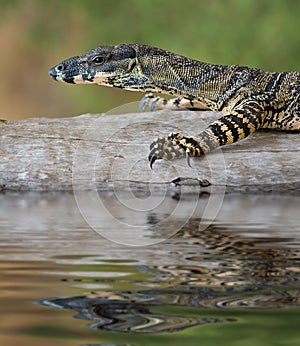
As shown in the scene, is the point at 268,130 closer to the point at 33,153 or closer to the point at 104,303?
the point at 33,153

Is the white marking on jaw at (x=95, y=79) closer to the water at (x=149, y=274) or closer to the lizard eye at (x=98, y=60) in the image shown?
the lizard eye at (x=98, y=60)

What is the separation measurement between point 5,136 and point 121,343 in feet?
11.4

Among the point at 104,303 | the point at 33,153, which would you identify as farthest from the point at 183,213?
the point at 104,303

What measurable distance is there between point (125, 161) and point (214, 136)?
1.54ft

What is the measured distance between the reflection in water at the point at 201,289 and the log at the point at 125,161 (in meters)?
1.66

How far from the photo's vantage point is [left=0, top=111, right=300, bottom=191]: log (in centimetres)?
465

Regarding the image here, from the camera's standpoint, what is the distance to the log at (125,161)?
465cm

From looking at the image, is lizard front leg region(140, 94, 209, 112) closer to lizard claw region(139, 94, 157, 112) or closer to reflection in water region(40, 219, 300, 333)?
lizard claw region(139, 94, 157, 112)

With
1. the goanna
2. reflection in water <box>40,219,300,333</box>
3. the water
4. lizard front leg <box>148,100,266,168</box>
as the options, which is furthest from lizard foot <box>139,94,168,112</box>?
reflection in water <box>40,219,300,333</box>

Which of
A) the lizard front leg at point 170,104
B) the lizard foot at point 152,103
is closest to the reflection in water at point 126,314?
the lizard front leg at point 170,104

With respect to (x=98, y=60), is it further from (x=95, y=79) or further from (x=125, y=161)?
(x=125, y=161)

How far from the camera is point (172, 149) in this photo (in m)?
4.64

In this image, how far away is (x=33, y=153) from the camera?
191 inches

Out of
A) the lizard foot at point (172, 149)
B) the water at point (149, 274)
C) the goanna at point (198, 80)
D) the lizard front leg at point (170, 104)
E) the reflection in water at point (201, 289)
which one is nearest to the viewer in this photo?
the water at point (149, 274)
